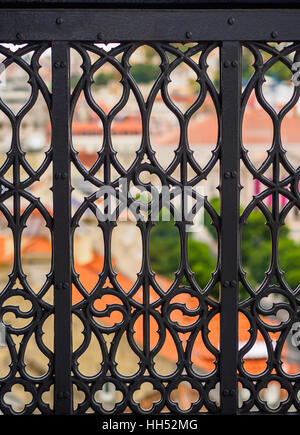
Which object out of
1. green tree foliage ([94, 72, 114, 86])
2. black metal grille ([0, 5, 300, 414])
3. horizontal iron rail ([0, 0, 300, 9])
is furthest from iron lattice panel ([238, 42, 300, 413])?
green tree foliage ([94, 72, 114, 86])

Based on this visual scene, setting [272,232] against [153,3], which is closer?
[153,3]

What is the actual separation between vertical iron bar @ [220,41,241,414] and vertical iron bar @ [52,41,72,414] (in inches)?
15.7

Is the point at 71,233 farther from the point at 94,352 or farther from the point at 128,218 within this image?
the point at 94,352

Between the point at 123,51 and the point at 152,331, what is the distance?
2.40ft

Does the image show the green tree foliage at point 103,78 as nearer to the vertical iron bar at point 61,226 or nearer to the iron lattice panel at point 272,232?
the vertical iron bar at point 61,226

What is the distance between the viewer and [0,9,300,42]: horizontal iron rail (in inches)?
56.4

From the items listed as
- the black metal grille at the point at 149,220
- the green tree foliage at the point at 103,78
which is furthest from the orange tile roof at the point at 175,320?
the green tree foliage at the point at 103,78

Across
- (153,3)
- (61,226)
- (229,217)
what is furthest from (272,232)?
(153,3)

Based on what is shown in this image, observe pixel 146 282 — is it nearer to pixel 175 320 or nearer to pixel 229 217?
pixel 175 320

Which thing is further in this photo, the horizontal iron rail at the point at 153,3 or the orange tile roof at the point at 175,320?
the orange tile roof at the point at 175,320

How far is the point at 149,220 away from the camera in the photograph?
1529 millimetres

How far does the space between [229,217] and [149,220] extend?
21 cm

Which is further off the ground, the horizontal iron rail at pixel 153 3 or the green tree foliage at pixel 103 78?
the horizontal iron rail at pixel 153 3

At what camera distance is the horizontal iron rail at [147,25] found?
143 centimetres
